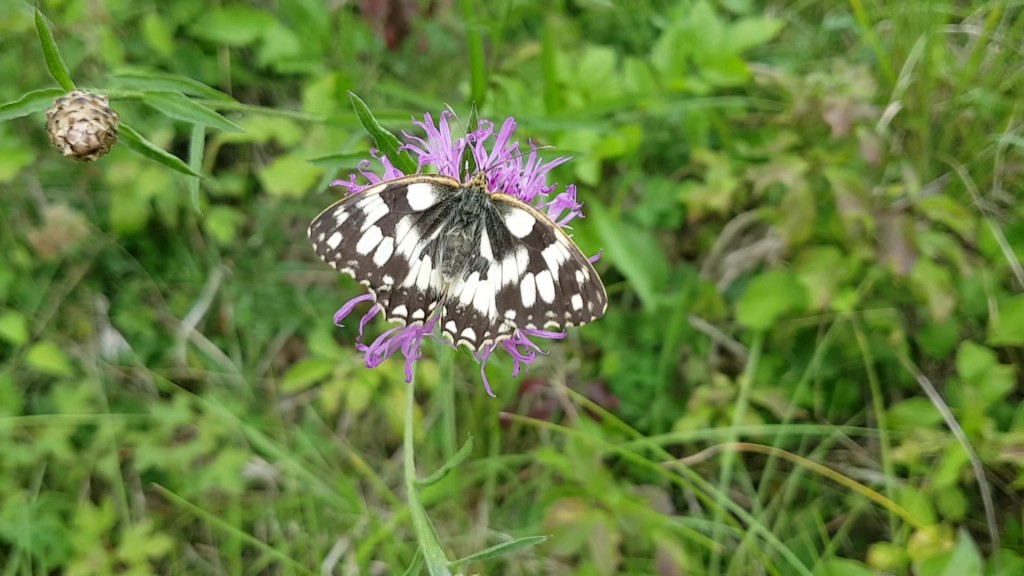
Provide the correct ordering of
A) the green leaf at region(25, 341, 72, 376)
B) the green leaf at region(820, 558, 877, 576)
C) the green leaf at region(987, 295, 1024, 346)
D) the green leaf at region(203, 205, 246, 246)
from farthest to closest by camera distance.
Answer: the green leaf at region(203, 205, 246, 246)
the green leaf at region(25, 341, 72, 376)
the green leaf at region(987, 295, 1024, 346)
the green leaf at region(820, 558, 877, 576)

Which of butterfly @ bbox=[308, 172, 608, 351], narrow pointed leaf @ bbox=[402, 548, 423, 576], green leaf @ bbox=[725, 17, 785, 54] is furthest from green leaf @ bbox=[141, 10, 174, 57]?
narrow pointed leaf @ bbox=[402, 548, 423, 576]

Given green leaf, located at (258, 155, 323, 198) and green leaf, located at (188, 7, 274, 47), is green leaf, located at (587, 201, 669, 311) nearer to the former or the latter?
green leaf, located at (258, 155, 323, 198)

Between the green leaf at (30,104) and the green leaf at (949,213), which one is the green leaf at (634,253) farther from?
the green leaf at (30,104)

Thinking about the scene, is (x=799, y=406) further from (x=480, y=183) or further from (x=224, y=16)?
(x=224, y=16)

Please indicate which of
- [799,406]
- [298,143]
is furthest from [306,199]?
[799,406]

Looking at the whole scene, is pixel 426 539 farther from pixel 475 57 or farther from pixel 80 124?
pixel 475 57

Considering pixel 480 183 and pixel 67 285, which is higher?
pixel 67 285

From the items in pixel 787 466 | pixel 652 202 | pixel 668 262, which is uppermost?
pixel 652 202

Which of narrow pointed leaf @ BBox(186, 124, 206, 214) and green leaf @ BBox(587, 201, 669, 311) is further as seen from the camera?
green leaf @ BBox(587, 201, 669, 311)
